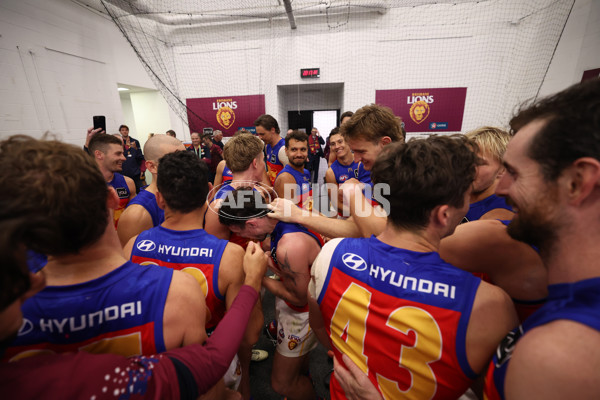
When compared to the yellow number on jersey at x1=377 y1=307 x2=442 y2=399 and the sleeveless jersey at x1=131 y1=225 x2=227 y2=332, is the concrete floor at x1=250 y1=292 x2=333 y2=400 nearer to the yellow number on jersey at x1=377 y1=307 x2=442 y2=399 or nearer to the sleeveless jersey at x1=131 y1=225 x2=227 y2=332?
the sleeveless jersey at x1=131 y1=225 x2=227 y2=332

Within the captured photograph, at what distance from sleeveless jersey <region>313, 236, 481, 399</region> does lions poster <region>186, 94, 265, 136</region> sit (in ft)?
26.1

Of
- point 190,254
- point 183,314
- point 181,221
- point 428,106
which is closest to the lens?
point 183,314

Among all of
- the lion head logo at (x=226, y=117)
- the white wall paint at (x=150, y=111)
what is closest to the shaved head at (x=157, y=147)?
the lion head logo at (x=226, y=117)

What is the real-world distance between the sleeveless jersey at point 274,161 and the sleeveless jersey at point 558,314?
4399 millimetres

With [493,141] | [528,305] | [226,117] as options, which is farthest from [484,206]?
[226,117]

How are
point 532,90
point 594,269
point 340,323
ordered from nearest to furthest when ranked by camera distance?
point 594,269 < point 340,323 < point 532,90

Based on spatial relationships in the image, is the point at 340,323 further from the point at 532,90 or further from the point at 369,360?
the point at 532,90

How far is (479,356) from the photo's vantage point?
840 mm

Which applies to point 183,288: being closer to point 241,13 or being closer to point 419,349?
point 419,349

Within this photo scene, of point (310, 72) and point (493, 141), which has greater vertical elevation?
point (310, 72)

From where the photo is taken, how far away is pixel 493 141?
5.55ft

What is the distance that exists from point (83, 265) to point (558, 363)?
1450 mm

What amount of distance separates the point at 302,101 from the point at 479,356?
917cm

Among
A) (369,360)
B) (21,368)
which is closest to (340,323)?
(369,360)
